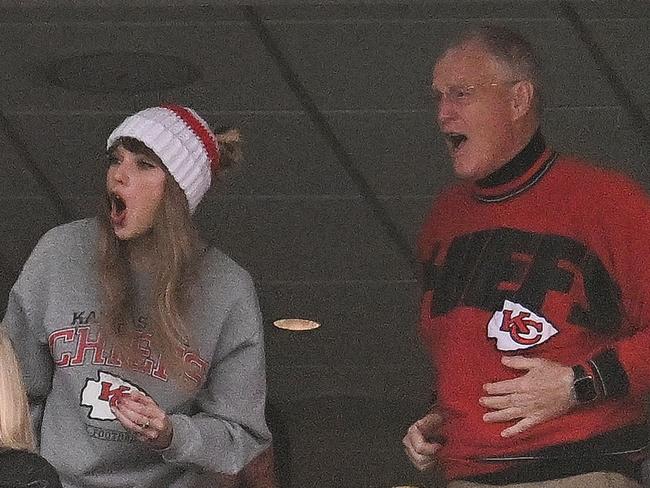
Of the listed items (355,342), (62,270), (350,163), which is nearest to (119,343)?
(62,270)

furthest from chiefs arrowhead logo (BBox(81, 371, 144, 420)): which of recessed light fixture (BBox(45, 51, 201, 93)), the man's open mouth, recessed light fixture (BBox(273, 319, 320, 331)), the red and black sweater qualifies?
recessed light fixture (BBox(273, 319, 320, 331))

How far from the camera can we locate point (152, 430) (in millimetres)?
3043

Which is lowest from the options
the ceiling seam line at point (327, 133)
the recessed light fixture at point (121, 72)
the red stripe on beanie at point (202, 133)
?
the red stripe on beanie at point (202, 133)

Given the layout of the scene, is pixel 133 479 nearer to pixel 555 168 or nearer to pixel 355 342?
pixel 555 168

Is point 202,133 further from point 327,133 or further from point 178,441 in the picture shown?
point 327,133

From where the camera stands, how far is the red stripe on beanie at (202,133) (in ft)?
11.5

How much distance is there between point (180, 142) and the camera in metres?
3.43

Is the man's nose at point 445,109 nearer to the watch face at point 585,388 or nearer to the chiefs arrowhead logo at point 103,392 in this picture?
the watch face at point 585,388

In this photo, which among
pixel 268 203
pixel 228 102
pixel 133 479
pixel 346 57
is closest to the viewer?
pixel 133 479

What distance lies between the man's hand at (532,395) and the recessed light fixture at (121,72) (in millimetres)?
1909

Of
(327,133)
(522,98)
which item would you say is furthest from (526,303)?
(327,133)

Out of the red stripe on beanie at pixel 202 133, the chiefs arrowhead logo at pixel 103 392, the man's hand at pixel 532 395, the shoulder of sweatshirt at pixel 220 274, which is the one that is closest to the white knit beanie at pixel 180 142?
the red stripe on beanie at pixel 202 133

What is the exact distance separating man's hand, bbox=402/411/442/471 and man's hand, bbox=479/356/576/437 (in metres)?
0.18

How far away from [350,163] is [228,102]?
0.60 metres
